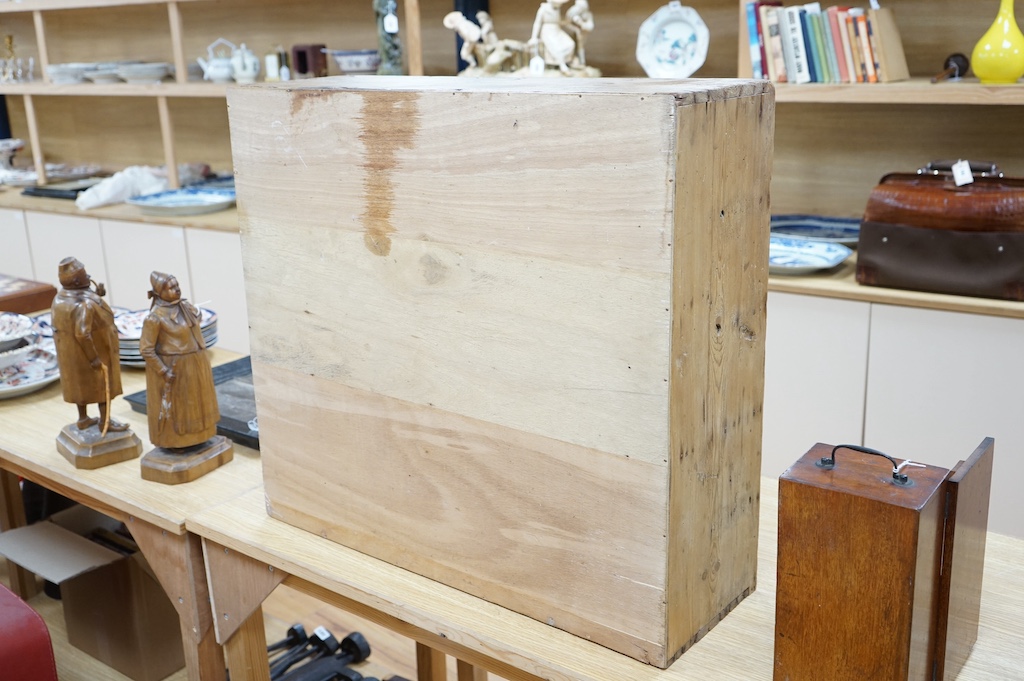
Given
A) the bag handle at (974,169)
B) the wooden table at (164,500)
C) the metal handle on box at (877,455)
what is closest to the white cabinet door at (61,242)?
the wooden table at (164,500)

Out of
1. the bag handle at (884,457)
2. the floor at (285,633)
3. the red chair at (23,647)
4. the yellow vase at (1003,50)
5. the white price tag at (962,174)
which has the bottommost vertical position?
the floor at (285,633)

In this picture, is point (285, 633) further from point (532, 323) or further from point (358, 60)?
point (358, 60)

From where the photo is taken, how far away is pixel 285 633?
211 centimetres

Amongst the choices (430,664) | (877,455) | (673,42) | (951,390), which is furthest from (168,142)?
(877,455)

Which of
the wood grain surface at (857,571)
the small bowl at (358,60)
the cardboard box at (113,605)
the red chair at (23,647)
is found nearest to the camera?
the wood grain surface at (857,571)

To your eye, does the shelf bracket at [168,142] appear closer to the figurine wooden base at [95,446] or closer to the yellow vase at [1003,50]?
the figurine wooden base at [95,446]

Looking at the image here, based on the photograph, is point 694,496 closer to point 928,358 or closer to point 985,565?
point 985,565

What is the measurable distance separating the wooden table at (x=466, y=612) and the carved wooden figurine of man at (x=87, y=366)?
0.25 m

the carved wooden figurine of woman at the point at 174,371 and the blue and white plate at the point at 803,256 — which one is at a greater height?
the carved wooden figurine of woman at the point at 174,371

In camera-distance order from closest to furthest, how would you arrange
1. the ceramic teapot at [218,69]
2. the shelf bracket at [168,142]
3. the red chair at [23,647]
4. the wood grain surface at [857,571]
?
the wood grain surface at [857,571], the red chair at [23,647], the ceramic teapot at [218,69], the shelf bracket at [168,142]

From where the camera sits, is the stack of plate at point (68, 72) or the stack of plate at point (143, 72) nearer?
the stack of plate at point (143, 72)

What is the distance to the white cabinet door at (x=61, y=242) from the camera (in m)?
3.82

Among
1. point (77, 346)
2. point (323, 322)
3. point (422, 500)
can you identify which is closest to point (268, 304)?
point (323, 322)

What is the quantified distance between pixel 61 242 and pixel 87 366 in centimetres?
287
